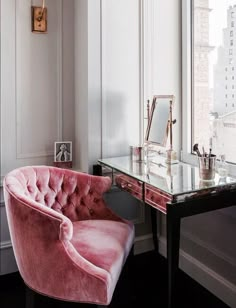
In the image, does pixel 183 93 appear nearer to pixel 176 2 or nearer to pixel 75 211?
pixel 176 2

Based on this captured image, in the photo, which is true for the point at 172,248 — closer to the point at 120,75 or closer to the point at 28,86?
the point at 120,75

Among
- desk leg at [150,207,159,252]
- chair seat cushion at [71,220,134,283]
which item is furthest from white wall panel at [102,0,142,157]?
chair seat cushion at [71,220,134,283]

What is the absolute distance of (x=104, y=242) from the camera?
61.5 inches

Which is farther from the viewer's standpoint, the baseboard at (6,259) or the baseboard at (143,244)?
the baseboard at (143,244)

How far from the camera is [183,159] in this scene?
2.36 meters

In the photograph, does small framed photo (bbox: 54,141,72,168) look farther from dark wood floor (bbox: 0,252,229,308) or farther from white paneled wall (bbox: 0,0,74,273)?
dark wood floor (bbox: 0,252,229,308)

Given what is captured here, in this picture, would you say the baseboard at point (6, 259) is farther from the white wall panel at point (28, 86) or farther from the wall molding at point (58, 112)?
the wall molding at point (58, 112)

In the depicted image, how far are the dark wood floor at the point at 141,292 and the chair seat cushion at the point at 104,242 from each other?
1.18ft

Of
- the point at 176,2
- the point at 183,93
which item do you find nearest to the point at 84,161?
the point at 183,93

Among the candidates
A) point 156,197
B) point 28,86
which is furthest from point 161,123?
point 28,86

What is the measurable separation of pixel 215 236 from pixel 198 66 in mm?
1142

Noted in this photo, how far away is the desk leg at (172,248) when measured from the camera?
143 cm

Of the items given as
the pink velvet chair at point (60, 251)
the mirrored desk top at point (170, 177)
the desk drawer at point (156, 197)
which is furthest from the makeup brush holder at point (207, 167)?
the pink velvet chair at point (60, 251)

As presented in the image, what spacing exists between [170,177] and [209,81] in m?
0.79
